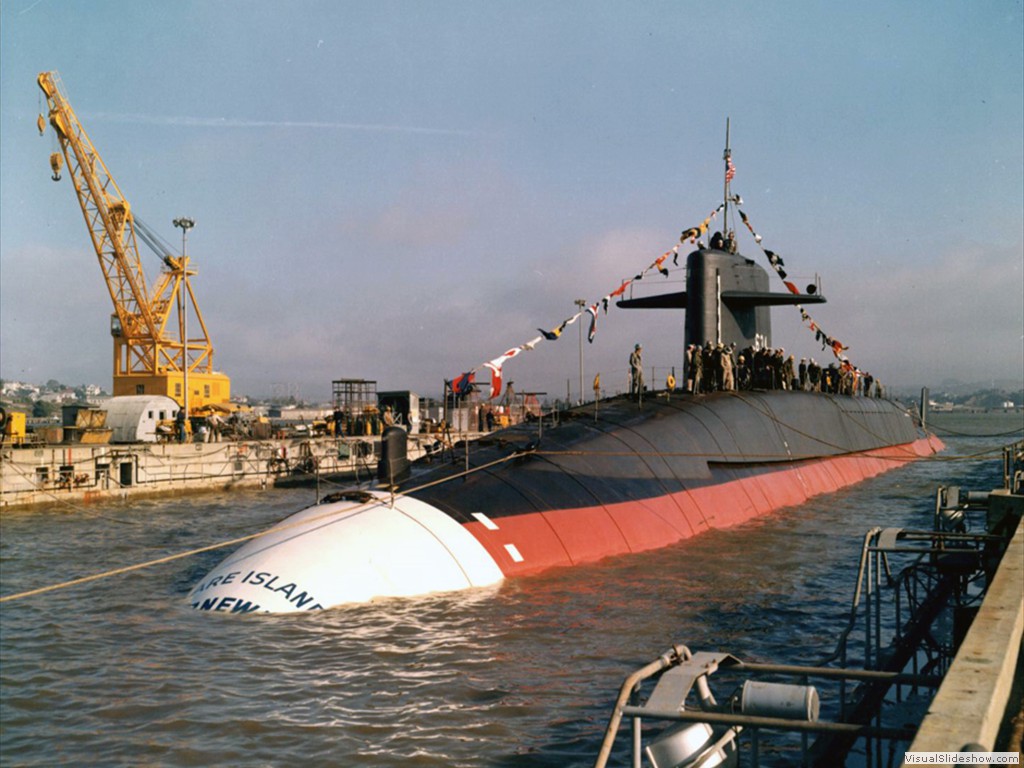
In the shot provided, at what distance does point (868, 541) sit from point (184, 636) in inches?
331

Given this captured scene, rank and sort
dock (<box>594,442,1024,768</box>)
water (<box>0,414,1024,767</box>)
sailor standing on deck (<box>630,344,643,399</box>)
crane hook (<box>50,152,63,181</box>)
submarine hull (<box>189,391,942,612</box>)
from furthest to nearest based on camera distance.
Answer: 1. crane hook (<box>50,152,63,181</box>)
2. sailor standing on deck (<box>630,344,643,399</box>)
3. submarine hull (<box>189,391,942,612</box>)
4. water (<box>0,414,1024,767</box>)
5. dock (<box>594,442,1024,768</box>)

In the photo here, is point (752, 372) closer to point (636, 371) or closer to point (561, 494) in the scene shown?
point (636, 371)

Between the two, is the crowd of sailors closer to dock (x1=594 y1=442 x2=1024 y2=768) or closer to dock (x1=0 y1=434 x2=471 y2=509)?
dock (x1=0 y1=434 x2=471 y2=509)

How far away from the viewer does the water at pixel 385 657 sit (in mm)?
7973

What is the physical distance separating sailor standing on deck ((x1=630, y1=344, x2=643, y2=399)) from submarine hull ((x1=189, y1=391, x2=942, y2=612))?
66cm

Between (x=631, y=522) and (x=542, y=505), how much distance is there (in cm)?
219

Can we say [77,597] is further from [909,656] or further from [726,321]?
[726,321]

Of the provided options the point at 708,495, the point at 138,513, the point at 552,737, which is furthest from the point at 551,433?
the point at 138,513

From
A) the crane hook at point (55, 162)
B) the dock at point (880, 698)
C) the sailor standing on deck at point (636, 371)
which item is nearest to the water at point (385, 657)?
the dock at point (880, 698)

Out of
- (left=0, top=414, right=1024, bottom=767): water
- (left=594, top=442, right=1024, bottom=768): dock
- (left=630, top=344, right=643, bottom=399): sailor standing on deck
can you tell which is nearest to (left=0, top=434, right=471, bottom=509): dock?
(left=630, top=344, right=643, bottom=399): sailor standing on deck

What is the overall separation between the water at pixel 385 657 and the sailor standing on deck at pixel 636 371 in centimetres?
664

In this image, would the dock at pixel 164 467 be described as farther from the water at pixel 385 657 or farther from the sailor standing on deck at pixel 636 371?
the water at pixel 385 657

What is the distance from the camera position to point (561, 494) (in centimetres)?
1545

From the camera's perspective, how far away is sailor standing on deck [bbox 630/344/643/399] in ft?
75.4
